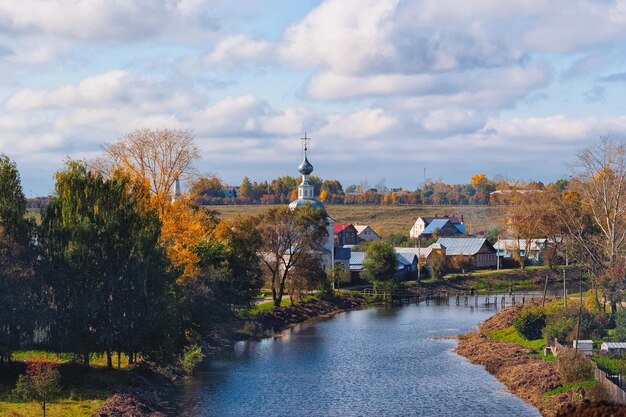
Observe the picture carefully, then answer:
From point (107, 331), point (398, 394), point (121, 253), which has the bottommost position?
point (398, 394)

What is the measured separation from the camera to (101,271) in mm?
43000

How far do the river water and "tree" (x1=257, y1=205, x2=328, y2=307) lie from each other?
852 centimetres

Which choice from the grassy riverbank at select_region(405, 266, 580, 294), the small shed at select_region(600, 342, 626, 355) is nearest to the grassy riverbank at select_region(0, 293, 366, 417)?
the small shed at select_region(600, 342, 626, 355)

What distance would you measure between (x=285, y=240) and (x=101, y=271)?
3196cm

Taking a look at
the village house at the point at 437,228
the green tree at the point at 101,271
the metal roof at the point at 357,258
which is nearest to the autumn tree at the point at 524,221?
the metal roof at the point at 357,258

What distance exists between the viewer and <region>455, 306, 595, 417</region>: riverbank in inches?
1529

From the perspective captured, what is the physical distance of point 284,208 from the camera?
74.9 meters

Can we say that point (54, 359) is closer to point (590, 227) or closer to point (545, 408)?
point (545, 408)

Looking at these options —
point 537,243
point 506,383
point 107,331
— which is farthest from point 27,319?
point 537,243

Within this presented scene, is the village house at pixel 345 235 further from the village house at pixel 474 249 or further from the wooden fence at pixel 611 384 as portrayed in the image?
the wooden fence at pixel 611 384

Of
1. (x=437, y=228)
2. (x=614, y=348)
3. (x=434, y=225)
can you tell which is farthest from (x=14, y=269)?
(x=434, y=225)

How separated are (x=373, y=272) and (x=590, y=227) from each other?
25162 millimetres

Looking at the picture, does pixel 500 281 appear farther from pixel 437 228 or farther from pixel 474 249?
pixel 437 228

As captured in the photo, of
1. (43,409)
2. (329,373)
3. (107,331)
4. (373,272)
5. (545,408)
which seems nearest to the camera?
(43,409)
